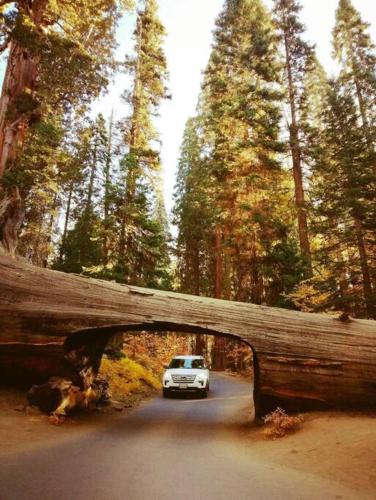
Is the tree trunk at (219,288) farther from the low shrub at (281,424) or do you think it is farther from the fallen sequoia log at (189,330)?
the low shrub at (281,424)

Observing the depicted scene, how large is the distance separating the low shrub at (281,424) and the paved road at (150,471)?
2.69 feet

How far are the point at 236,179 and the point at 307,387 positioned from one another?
52.2ft

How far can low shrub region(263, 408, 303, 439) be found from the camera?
299 inches

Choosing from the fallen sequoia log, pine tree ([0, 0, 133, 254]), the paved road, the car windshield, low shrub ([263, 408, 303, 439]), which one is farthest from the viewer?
the car windshield

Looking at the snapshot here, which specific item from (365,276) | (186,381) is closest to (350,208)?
(365,276)

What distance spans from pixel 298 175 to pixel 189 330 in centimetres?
1438

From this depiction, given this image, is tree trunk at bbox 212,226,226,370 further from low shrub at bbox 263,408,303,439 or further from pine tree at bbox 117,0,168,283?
low shrub at bbox 263,408,303,439

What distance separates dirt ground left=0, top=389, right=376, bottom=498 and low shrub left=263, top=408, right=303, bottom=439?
0.16 m

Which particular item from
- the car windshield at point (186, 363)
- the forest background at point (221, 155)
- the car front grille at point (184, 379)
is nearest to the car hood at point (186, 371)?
the car front grille at point (184, 379)

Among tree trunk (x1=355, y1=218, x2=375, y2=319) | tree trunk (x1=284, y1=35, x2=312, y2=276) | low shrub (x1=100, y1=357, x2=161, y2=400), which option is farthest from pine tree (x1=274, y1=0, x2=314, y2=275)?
low shrub (x1=100, y1=357, x2=161, y2=400)

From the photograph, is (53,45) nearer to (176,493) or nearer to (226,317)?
(226,317)

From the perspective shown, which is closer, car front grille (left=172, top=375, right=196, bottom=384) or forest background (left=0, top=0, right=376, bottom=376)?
forest background (left=0, top=0, right=376, bottom=376)

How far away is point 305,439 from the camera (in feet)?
22.6

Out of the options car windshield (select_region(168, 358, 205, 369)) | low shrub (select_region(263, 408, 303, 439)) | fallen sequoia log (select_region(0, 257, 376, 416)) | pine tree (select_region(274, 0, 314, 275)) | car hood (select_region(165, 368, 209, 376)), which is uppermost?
pine tree (select_region(274, 0, 314, 275))
